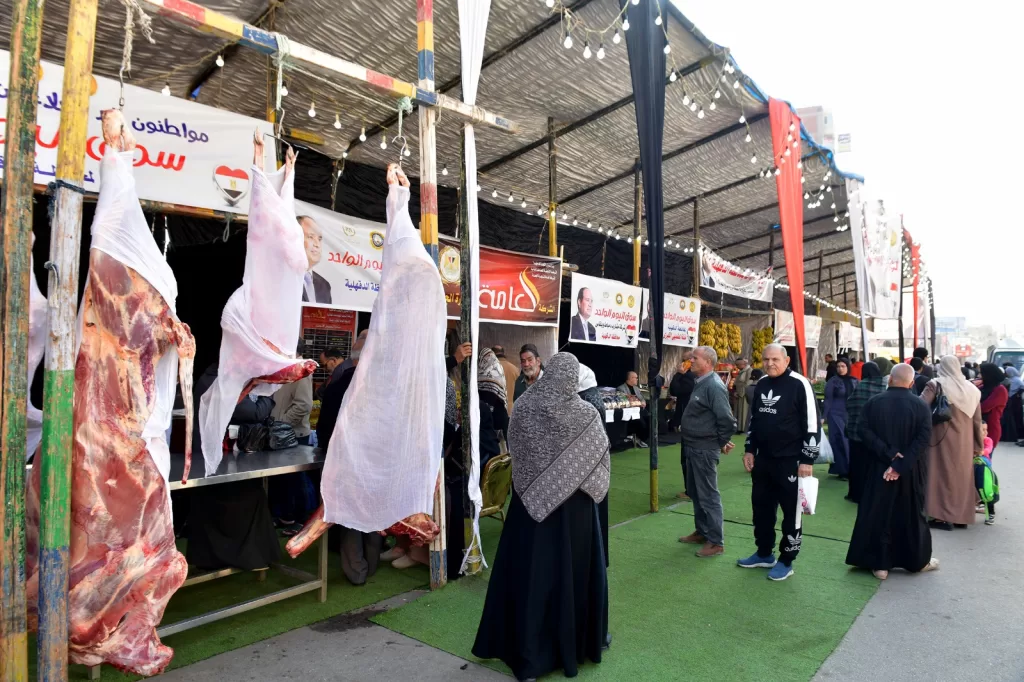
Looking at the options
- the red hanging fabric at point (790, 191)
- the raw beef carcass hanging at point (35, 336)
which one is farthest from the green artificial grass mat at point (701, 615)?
the red hanging fabric at point (790, 191)

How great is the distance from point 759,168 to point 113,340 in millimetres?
8821

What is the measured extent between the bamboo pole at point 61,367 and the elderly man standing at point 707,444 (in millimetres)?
4123

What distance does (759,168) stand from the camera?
9.34 metres

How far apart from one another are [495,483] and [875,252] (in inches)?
300

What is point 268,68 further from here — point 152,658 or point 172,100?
point 152,658

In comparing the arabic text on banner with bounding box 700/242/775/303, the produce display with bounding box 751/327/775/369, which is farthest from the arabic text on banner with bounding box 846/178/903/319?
the produce display with bounding box 751/327/775/369

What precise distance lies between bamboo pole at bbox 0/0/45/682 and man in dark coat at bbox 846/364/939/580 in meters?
4.85

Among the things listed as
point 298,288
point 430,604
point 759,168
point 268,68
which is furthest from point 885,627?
point 759,168

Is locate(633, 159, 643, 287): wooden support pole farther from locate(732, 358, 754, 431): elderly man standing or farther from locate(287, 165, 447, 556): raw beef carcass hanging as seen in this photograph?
locate(287, 165, 447, 556): raw beef carcass hanging

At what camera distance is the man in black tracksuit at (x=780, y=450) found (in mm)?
4340

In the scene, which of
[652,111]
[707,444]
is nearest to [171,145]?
[652,111]

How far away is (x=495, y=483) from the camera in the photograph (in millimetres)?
4957

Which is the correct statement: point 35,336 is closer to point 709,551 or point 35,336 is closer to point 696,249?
point 709,551

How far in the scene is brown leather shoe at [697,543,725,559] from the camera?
4.98 metres
